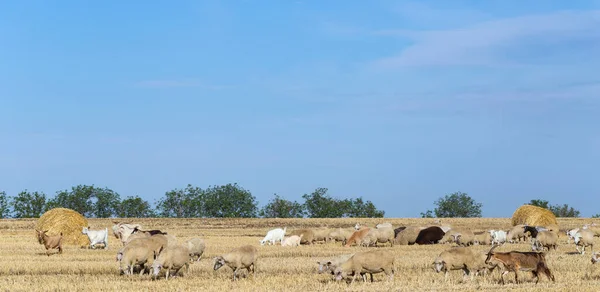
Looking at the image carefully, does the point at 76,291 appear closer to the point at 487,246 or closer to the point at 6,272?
the point at 6,272

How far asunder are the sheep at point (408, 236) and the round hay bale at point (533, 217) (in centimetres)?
1047

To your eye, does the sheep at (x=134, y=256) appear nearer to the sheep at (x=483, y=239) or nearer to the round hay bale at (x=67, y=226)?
the round hay bale at (x=67, y=226)

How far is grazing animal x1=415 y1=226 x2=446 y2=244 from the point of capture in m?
40.8

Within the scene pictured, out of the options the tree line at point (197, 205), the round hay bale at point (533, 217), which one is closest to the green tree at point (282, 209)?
the tree line at point (197, 205)

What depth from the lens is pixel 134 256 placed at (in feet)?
76.4

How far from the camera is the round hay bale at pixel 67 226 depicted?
38.8 metres

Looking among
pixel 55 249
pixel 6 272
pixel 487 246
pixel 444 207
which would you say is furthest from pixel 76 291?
pixel 444 207

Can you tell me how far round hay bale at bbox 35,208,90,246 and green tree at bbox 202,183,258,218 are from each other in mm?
76141

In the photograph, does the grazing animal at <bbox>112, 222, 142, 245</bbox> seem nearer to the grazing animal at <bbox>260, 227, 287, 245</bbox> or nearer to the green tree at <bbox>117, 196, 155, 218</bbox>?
the grazing animal at <bbox>260, 227, 287, 245</bbox>

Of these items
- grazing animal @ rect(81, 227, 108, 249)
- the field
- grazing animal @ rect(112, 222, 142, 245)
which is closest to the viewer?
the field

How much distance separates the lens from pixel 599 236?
147 ft

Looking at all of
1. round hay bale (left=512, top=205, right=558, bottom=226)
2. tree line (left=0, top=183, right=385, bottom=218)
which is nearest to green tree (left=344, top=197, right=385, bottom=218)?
tree line (left=0, top=183, right=385, bottom=218)

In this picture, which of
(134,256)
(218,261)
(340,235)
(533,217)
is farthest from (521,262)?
(533,217)

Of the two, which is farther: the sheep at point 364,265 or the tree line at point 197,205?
the tree line at point 197,205
